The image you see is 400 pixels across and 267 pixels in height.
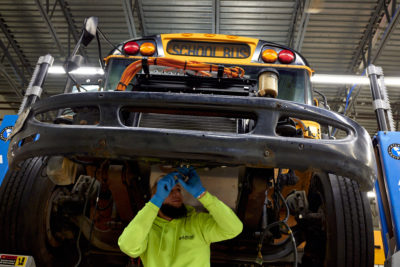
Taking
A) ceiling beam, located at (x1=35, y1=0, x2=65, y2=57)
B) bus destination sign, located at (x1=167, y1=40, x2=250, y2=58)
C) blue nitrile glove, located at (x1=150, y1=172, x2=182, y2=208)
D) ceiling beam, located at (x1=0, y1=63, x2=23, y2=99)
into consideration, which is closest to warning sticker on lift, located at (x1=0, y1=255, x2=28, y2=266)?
blue nitrile glove, located at (x1=150, y1=172, x2=182, y2=208)

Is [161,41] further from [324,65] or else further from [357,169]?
[324,65]

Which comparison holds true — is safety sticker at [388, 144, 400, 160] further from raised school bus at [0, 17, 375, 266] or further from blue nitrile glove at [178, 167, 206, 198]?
blue nitrile glove at [178, 167, 206, 198]

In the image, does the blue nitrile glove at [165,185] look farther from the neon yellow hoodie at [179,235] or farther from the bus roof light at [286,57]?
the bus roof light at [286,57]

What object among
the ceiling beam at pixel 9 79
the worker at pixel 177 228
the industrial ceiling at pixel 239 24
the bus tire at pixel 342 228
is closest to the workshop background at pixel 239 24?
the industrial ceiling at pixel 239 24

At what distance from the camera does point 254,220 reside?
2.38m

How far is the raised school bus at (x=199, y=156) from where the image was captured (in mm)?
1605

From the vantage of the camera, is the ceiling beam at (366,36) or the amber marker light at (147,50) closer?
the amber marker light at (147,50)

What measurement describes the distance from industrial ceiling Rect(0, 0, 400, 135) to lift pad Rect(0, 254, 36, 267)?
6.11 meters

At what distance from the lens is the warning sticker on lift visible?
87.8 inches

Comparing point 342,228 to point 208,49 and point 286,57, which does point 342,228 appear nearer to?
point 286,57

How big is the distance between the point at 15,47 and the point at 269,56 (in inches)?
346

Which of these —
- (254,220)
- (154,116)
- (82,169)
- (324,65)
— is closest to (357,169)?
(254,220)

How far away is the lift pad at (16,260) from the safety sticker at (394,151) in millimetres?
3131

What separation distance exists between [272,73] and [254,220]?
3.76 feet
